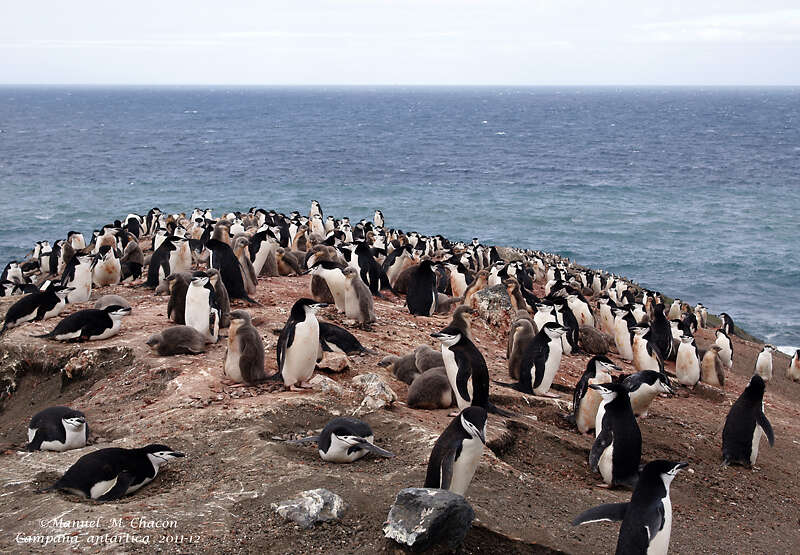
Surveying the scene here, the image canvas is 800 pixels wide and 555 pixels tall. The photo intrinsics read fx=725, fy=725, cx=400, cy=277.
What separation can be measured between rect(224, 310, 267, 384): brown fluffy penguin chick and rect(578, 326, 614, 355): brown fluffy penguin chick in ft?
23.4

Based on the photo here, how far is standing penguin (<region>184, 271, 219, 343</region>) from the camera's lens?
971 cm

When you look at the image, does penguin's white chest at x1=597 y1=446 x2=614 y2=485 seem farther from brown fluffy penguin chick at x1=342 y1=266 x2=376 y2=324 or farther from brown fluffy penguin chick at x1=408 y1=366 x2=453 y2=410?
brown fluffy penguin chick at x1=342 y1=266 x2=376 y2=324

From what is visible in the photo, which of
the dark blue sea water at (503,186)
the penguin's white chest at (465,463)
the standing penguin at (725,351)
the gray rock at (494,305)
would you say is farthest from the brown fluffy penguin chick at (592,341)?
the dark blue sea water at (503,186)

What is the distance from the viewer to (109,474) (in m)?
5.97

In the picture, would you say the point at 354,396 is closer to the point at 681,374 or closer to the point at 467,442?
the point at 467,442

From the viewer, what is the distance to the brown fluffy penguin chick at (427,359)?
29.8ft

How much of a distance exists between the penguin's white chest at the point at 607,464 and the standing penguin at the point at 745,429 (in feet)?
7.59

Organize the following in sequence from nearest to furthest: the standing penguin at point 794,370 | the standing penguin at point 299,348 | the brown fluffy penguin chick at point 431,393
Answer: the standing penguin at point 299,348, the brown fluffy penguin chick at point 431,393, the standing penguin at point 794,370

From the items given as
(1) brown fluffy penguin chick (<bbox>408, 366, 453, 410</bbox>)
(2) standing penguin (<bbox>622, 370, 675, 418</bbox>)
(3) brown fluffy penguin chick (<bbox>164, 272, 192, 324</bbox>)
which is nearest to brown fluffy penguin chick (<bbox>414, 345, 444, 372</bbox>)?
(1) brown fluffy penguin chick (<bbox>408, 366, 453, 410</bbox>)

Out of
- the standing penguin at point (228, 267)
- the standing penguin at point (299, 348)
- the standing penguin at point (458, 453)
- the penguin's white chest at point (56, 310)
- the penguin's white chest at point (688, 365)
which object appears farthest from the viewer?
the penguin's white chest at point (688, 365)

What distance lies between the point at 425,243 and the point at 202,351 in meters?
13.4

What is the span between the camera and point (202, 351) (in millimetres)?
9438

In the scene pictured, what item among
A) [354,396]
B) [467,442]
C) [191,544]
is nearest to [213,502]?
[191,544]

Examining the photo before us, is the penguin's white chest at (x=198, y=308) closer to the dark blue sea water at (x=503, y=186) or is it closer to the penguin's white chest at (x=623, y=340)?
the penguin's white chest at (x=623, y=340)
